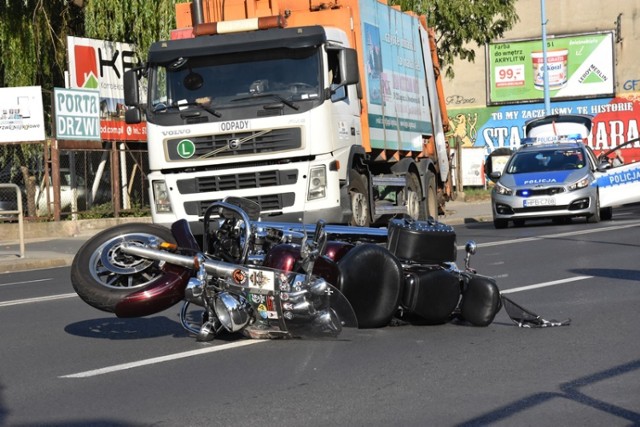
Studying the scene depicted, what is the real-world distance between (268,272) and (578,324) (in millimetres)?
2707

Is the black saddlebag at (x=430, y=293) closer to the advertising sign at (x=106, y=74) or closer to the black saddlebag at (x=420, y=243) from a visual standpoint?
the black saddlebag at (x=420, y=243)

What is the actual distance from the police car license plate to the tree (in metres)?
10.8

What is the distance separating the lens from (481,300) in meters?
9.20

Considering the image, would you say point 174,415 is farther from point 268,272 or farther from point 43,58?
point 43,58

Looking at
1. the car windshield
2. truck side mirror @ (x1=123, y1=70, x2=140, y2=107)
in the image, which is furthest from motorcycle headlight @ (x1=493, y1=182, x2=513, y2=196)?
truck side mirror @ (x1=123, y1=70, x2=140, y2=107)

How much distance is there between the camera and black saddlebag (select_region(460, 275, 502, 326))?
9.16 m

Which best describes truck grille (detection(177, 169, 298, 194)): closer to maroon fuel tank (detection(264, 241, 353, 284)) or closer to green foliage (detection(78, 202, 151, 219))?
maroon fuel tank (detection(264, 241, 353, 284))

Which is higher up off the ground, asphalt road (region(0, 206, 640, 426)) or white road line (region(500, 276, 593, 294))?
asphalt road (region(0, 206, 640, 426))

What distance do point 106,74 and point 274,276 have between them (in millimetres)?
22469

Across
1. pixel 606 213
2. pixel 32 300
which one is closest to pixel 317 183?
pixel 32 300

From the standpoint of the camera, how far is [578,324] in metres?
9.46

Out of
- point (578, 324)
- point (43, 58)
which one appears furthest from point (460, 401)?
point (43, 58)

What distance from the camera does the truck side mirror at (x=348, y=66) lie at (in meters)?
16.2

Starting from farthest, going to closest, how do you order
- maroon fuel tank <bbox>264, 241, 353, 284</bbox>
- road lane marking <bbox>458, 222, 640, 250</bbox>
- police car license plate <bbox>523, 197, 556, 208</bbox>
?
1. police car license plate <bbox>523, 197, 556, 208</bbox>
2. road lane marking <bbox>458, 222, 640, 250</bbox>
3. maroon fuel tank <bbox>264, 241, 353, 284</bbox>
